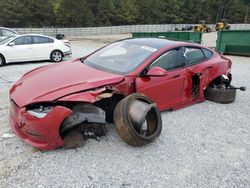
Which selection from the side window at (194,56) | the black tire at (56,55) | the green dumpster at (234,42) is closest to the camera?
the side window at (194,56)

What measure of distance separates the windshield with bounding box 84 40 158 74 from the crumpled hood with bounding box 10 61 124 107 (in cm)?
23

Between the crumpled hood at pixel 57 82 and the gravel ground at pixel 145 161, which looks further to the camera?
the crumpled hood at pixel 57 82

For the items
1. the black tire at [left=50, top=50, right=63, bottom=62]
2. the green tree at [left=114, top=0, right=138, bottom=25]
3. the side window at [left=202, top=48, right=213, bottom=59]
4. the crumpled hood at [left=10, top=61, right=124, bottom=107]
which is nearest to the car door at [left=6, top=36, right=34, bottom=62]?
the black tire at [left=50, top=50, right=63, bottom=62]

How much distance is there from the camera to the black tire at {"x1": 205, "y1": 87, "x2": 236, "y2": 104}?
5336mm

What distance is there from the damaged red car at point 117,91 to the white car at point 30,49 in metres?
6.66

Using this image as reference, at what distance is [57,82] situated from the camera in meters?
3.53

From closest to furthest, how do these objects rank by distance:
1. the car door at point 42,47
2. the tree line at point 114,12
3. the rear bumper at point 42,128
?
the rear bumper at point 42,128
the car door at point 42,47
the tree line at point 114,12

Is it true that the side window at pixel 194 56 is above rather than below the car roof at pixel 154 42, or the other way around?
below

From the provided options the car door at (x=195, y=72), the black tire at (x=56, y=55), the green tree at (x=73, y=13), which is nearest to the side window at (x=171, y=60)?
the car door at (x=195, y=72)

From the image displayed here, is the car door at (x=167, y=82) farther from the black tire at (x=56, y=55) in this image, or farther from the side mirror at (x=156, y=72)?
the black tire at (x=56, y=55)

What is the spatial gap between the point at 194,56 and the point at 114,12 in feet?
182

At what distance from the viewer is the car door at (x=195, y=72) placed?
4758 millimetres

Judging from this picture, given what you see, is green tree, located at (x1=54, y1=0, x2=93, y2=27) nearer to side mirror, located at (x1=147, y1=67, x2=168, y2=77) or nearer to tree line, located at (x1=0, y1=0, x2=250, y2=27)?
tree line, located at (x1=0, y1=0, x2=250, y2=27)

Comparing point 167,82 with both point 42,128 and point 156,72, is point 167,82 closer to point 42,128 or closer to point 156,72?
point 156,72
